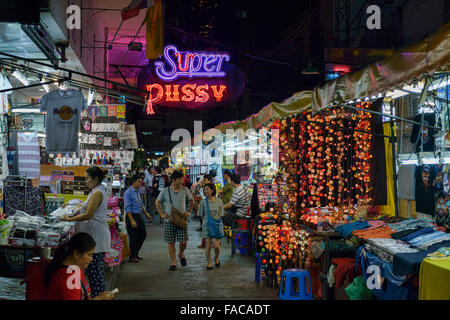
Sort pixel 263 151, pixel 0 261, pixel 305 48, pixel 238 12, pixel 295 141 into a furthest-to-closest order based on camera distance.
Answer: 1. pixel 238 12
2. pixel 305 48
3. pixel 263 151
4. pixel 295 141
5. pixel 0 261

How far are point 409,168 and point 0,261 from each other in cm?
646

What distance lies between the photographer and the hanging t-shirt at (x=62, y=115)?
8.94 metres

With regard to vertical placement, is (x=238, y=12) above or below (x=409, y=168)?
above

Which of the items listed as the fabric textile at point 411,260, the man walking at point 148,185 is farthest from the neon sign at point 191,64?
the fabric textile at point 411,260

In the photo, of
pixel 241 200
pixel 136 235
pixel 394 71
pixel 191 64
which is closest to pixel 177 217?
pixel 136 235

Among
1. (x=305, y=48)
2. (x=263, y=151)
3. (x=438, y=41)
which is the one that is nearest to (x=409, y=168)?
(x=438, y=41)

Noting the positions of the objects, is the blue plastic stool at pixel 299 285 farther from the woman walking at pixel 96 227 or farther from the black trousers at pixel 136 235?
the black trousers at pixel 136 235

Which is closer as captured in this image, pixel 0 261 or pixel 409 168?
pixel 0 261

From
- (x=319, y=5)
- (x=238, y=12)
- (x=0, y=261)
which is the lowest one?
(x=0, y=261)

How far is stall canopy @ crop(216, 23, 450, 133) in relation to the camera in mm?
4246

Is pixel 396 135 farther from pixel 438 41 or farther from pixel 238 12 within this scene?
pixel 238 12

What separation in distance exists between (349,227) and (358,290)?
4.03 ft

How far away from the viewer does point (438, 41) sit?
424cm

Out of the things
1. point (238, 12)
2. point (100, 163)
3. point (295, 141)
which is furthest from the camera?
point (238, 12)
